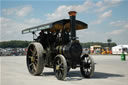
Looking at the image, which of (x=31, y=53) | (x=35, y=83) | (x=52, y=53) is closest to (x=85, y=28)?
(x=52, y=53)

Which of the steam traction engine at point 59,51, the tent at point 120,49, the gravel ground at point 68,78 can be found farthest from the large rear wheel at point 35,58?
the tent at point 120,49

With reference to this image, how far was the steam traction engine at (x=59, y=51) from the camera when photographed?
7852 mm

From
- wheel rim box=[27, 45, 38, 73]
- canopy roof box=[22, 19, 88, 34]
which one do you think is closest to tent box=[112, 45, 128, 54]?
canopy roof box=[22, 19, 88, 34]

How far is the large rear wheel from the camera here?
8578mm

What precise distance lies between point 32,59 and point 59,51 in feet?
5.43

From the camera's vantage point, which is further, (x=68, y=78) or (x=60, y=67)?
(x=68, y=78)

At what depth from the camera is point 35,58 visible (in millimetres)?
9242

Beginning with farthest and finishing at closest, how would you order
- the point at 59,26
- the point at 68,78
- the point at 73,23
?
the point at 59,26, the point at 73,23, the point at 68,78

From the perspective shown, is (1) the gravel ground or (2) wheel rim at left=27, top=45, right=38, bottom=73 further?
(2) wheel rim at left=27, top=45, right=38, bottom=73

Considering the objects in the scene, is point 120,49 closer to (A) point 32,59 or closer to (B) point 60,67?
(A) point 32,59

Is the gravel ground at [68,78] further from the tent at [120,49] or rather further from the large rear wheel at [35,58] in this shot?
the tent at [120,49]

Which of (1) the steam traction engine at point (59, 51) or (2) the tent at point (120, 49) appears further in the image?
(2) the tent at point (120, 49)

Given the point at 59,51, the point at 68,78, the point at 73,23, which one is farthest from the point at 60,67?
the point at 73,23

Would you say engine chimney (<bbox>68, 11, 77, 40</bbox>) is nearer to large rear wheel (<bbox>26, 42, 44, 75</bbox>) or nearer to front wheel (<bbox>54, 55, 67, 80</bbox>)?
front wheel (<bbox>54, 55, 67, 80</bbox>)
